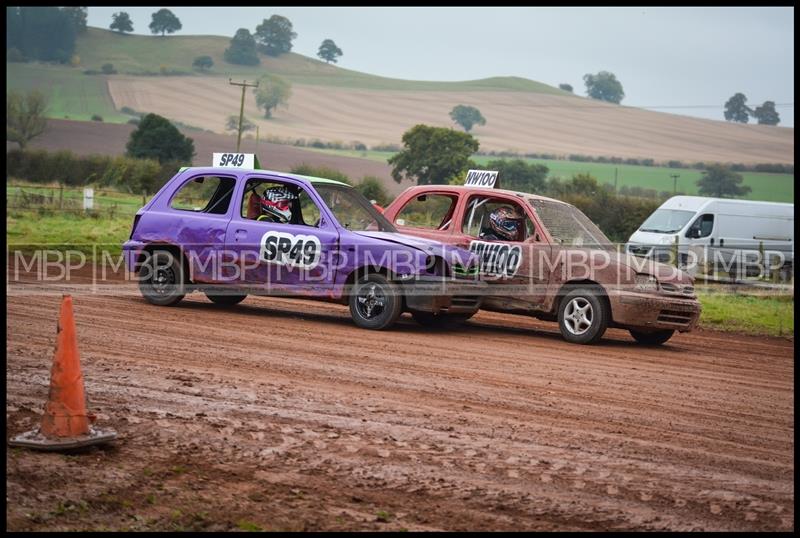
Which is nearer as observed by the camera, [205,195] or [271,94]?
[205,195]

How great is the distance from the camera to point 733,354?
13.5m

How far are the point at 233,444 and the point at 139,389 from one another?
183 centimetres

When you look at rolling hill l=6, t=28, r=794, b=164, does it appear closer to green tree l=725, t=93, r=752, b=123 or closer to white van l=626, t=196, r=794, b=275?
green tree l=725, t=93, r=752, b=123

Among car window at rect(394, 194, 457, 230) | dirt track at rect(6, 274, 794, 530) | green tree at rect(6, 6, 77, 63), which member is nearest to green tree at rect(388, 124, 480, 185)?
car window at rect(394, 194, 457, 230)

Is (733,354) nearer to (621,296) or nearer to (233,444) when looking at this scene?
(621,296)

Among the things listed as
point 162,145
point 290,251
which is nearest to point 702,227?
point 290,251

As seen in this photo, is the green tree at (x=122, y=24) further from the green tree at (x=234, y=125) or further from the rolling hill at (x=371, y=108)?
the green tree at (x=234, y=125)

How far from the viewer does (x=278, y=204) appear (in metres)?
13.8

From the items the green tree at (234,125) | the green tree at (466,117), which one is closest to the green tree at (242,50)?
the green tree at (234,125)

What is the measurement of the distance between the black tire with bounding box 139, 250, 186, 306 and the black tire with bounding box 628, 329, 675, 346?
579cm

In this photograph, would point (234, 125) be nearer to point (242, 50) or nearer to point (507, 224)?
point (242, 50)

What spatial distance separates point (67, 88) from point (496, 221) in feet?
338

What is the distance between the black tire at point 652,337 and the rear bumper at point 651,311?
579mm

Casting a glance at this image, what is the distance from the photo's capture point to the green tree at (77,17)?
140 metres
